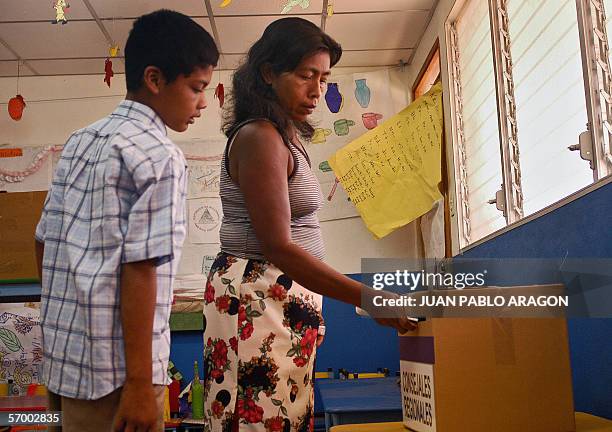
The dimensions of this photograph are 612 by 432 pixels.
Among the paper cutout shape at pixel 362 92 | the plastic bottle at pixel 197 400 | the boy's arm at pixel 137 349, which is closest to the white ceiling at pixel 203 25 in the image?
the paper cutout shape at pixel 362 92

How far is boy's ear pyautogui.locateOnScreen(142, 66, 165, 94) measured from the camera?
99 cm

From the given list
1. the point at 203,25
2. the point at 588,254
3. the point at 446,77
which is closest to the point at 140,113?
the point at 588,254

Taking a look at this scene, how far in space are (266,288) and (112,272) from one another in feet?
0.92

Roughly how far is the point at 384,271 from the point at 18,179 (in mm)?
2971

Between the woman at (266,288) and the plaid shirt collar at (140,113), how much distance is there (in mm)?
158

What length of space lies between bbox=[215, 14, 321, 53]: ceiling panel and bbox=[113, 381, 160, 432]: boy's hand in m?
2.69

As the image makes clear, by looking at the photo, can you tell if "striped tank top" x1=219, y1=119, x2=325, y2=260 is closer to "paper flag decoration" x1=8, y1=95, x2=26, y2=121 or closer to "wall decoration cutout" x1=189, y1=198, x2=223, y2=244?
"wall decoration cutout" x1=189, y1=198, x2=223, y2=244

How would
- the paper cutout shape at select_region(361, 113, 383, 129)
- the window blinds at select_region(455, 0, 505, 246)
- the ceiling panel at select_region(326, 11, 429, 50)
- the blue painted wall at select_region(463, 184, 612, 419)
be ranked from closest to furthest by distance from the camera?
the blue painted wall at select_region(463, 184, 612, 419), the window blinds at select_region(455, 0, 505, 246), the ceiling panel at select_region(326, 11, 429, 50), the paper cutout shape at select_region(361, 113, 383, 129)

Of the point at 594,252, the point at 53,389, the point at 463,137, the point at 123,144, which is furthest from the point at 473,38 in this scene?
the point at 53,389

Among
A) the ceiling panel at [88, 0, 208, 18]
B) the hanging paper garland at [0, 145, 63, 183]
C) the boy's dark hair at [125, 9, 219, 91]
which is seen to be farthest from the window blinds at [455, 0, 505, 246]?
the hanging paper garland at [0, 145, 63, 183]

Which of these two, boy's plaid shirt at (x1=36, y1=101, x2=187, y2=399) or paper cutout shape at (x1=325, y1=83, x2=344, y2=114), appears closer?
boy's plaid shirt at (x1=36, y1=101, x2=187, y2=399)

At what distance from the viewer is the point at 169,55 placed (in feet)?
3.25

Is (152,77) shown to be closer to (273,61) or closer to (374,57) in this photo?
(273,61)

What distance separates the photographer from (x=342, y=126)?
374cm
